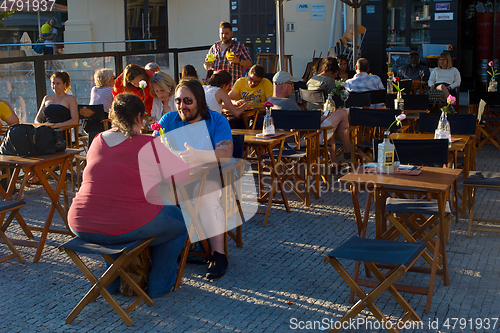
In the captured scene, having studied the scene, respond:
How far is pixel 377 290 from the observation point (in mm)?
2990

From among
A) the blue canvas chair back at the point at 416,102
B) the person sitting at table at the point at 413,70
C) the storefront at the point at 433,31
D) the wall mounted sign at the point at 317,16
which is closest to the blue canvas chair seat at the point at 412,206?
the blue canvas chair back at the point at 416,102

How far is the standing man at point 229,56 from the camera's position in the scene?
28.4ft

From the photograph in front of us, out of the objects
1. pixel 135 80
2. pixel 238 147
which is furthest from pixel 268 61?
pixel 238 147

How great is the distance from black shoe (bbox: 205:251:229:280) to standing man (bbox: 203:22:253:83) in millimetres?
5075

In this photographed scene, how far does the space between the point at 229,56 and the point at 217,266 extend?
17.0ft

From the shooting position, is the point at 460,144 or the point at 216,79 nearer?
the point at 460,144

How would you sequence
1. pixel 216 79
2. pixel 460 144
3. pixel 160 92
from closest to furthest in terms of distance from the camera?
pixel 460 144
pixel 160 92
pixel 216 79

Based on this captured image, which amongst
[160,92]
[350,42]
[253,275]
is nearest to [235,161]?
[253,275]

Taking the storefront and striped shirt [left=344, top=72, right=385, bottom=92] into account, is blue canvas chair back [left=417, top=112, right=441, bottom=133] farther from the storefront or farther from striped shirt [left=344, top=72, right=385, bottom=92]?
the storefront

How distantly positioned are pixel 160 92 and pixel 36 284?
2149mm

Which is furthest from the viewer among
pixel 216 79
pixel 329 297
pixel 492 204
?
pixel 216 79

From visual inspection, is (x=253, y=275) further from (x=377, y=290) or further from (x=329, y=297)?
(x=377, y=290)

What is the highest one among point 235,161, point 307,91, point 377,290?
point 307,91

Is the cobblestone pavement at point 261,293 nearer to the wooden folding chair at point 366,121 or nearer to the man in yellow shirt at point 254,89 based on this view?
the wooden folding chair at point 366,121
